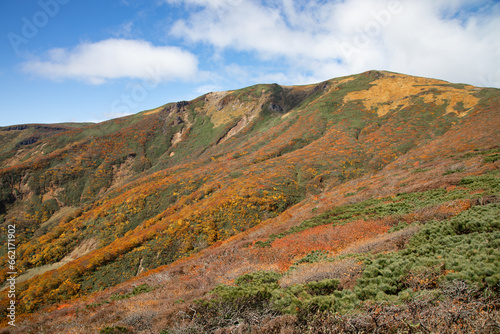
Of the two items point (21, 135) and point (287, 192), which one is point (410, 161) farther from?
point (21, 135)

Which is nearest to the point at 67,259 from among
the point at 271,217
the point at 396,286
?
the point at 271,217

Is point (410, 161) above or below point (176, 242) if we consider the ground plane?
above

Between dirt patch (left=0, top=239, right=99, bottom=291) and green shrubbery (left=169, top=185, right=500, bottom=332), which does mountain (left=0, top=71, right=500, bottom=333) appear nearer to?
green shrubbery (left=169, top=185, right=500, bottom=332)

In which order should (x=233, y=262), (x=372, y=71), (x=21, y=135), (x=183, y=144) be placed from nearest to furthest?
(x=233, y=262), (x=372, y=71), (x=183, y=144), (x=21, y=135)

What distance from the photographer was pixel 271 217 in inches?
Answer: 1569

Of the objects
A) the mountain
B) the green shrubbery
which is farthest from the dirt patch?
the green shrubbery

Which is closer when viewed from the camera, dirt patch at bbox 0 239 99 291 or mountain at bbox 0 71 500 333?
mountain at bbox 0 71 500 333

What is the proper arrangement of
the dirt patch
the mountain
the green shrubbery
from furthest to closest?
the dirt patch, the mountain, the green shrubbery

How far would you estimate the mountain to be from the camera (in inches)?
321

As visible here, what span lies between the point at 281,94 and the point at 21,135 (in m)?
188

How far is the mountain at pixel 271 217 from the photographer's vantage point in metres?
8.16

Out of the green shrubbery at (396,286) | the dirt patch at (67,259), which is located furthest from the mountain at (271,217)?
the dirt patch at (67,259)

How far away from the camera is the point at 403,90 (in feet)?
283

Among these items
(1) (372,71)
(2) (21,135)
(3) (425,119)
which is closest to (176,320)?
(3) (425,119)
